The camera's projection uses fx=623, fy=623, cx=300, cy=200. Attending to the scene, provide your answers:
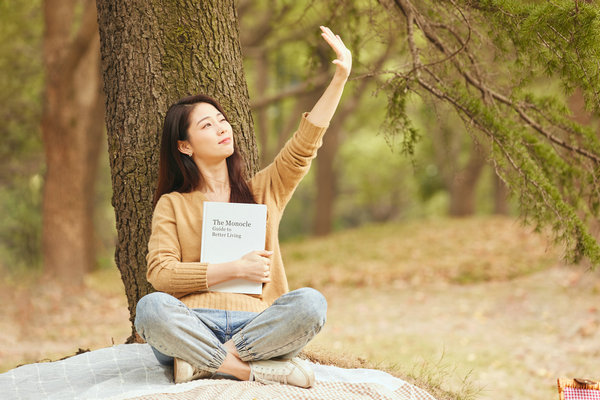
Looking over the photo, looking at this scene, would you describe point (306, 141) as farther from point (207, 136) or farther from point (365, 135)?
point (365, 135)

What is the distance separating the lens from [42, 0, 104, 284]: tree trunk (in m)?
8.62

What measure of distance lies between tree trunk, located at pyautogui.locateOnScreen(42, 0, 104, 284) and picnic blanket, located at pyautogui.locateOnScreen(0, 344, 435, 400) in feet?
19.8

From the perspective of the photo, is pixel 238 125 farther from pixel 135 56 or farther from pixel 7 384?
pixel 7 384

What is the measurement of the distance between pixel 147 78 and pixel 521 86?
2.06 meters

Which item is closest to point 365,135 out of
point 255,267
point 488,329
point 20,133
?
point 20,133

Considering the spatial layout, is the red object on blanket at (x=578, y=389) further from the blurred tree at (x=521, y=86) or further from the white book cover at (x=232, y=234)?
the white book cover at (x=232, y=234)

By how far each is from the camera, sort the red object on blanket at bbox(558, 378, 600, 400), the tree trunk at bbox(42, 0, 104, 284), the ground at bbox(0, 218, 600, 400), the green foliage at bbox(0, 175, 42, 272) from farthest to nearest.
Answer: the green foliage at bbox(0, 175, 42, 272) → the tree trunk at bbox(42, 0, 104, 284) → the ground at bbox(0, 218, 600, 400) → the red object on blanket at bbox(558, 378, 600, 400)

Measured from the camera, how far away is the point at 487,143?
11.4 feet

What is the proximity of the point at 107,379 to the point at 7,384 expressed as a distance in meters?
0.50

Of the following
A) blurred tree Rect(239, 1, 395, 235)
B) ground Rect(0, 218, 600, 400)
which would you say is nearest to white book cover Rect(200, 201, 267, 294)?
ground Rect(0, 218, 600, 400)

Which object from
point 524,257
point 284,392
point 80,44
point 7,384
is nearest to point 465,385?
point 284,392

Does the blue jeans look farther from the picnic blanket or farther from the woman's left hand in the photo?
the woman's left hand

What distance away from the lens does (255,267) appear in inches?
109

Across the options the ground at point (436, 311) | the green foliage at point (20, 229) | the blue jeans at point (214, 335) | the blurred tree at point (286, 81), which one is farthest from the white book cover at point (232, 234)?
the green foliage at point (20, 229)
